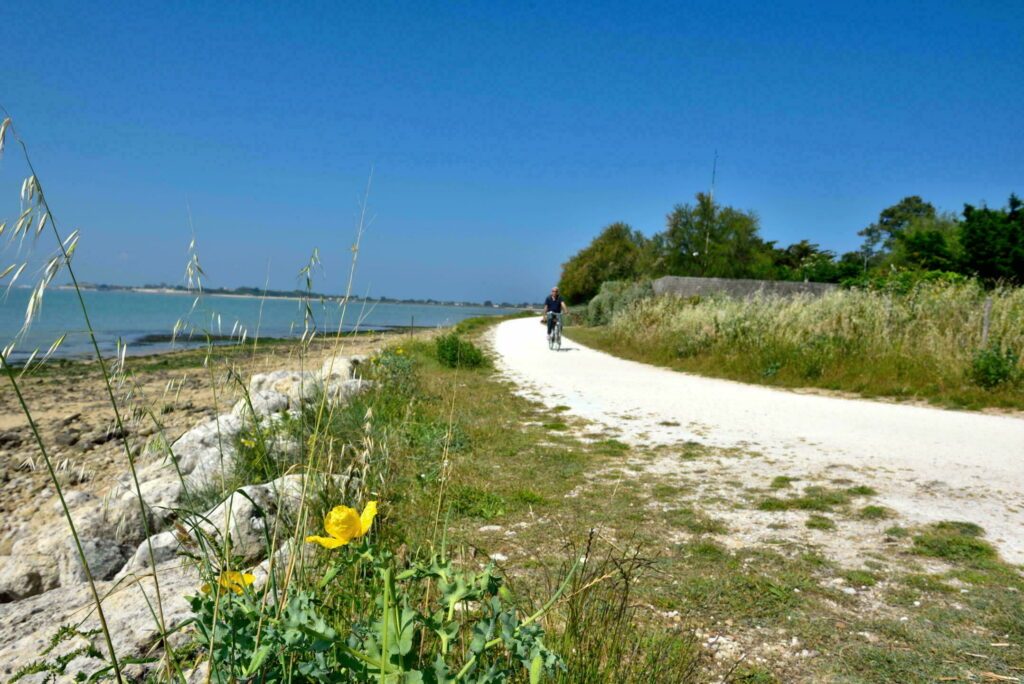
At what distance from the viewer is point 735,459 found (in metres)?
5.66

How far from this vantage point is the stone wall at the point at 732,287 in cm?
2189

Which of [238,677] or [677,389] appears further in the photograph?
[677,389]

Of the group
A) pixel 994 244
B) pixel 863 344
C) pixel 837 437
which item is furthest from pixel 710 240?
pixel 837 437

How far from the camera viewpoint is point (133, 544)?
165 inches

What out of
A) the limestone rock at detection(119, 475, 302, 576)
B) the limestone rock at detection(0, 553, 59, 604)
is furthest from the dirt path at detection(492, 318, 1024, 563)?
the limestone rock at detection(0, 553, 59, 604)

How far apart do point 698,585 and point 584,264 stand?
4799cm

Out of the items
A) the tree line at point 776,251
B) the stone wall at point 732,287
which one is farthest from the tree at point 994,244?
the stone wall at point 732,287

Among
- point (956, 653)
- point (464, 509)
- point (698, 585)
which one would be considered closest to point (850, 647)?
point (956, 653)

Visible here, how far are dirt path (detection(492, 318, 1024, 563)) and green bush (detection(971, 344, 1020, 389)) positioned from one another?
1.29m

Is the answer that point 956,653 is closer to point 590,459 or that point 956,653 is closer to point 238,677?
point 238,677

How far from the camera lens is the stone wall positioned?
21.9 metres

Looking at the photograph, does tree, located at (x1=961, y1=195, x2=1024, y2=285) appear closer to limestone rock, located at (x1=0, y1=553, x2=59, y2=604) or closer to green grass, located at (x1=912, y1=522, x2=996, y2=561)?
Result: green grass, located at (x1=912, y1=522, x2=996, y2=561)

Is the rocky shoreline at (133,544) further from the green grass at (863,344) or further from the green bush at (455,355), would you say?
the green grass at (863,344)

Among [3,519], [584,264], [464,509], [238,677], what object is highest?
[584,264]
